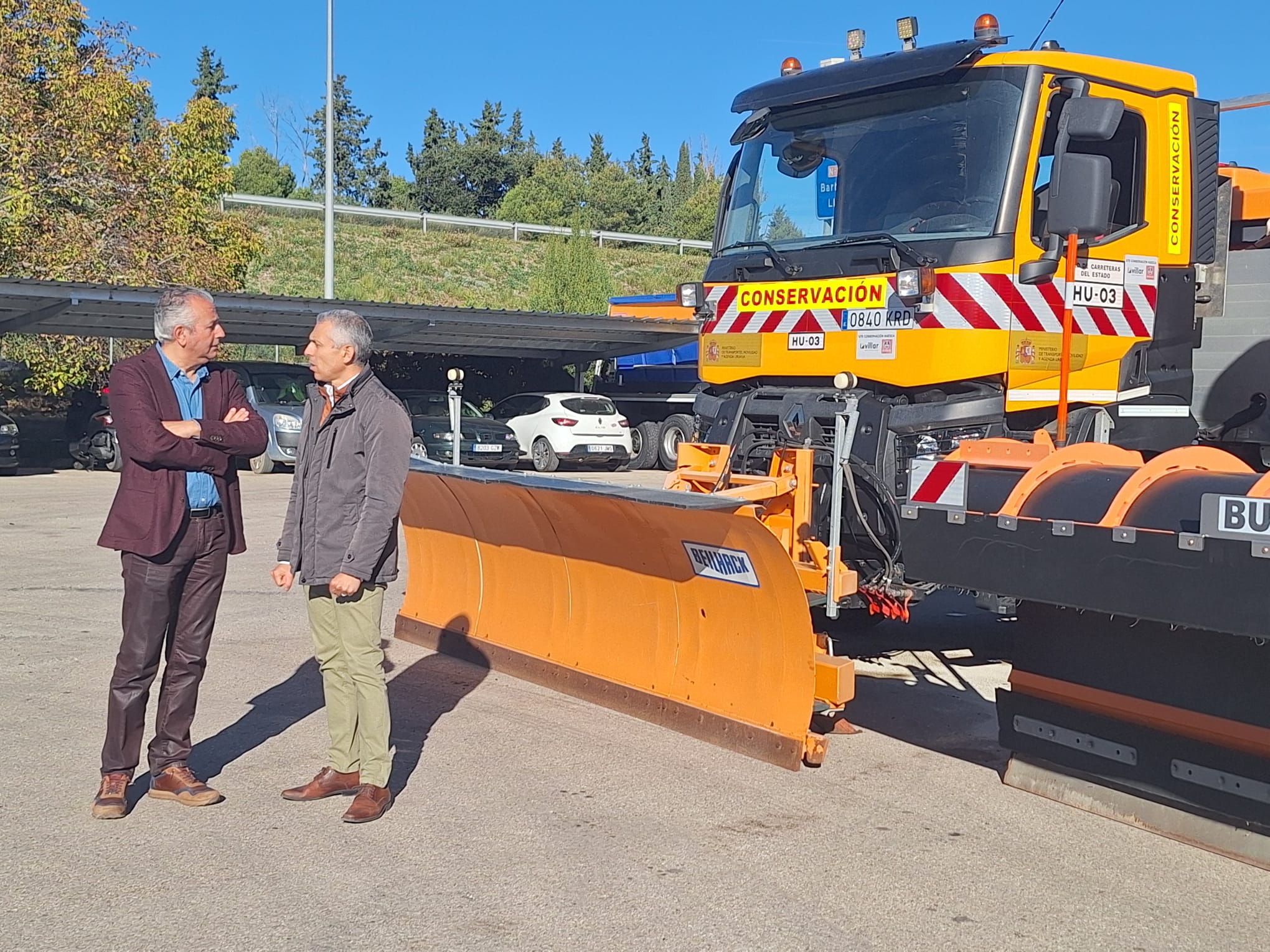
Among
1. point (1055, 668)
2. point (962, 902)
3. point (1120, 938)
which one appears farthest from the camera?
point (1055, 668)

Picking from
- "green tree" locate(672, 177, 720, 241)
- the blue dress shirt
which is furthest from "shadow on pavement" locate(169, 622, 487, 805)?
"green tree" locate(672, 177, 720, 241)

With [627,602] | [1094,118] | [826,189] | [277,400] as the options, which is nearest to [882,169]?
[826,189]

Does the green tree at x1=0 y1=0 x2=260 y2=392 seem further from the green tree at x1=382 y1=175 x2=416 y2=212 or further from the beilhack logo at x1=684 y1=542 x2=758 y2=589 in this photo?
the green tree at x1=382 y1=175 x2=416 y2=212

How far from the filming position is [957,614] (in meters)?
9.96

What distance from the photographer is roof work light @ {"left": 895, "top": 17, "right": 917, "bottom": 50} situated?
276 inches

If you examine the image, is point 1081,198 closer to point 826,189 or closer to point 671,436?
point 826,189

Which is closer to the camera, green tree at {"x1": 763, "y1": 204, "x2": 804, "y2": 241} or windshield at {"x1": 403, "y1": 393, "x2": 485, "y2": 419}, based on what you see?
green tree at {"x1": 763, "y1": 204, "x2": 804, "y2": 241}

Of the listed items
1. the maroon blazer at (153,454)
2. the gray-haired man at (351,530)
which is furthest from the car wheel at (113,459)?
the gray-haired man at (351,530)

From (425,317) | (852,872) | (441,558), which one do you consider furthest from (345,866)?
(425,317)

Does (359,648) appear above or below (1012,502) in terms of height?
below

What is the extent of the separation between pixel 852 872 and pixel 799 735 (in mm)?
1156

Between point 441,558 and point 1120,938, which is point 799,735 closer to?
point 1120,938

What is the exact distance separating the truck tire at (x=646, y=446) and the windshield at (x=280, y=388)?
6.82 m

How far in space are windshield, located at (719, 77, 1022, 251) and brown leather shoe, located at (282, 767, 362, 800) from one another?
358cm
